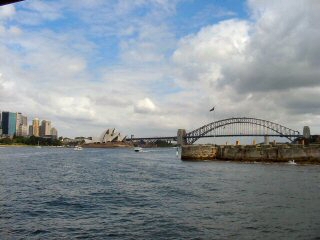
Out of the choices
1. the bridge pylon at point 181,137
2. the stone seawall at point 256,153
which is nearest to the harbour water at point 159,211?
the stone seawall at point 256,153

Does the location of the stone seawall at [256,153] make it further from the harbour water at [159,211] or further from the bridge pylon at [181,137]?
the bridge pylon at [181,137]

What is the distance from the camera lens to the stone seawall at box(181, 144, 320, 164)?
76812 millimetres

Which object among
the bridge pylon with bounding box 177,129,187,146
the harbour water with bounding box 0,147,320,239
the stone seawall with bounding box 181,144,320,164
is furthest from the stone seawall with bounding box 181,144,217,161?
the bridge pylon with bounding box 177,129,187,146

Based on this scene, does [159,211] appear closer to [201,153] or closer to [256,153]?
[256,153]

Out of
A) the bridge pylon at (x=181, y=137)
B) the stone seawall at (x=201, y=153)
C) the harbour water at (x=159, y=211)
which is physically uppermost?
the bridge pylon at (x=181, y=137)

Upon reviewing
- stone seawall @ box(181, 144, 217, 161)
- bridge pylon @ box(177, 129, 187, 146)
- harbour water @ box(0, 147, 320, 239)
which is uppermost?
bridge pylon @ box(177, 129, 187, 146)

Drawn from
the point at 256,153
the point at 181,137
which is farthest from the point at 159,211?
the point at 181,137

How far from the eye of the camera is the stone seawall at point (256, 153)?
76.8 metres

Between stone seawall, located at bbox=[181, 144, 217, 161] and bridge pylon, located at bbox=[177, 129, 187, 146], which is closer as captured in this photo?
stone seawall, located at bbox=[181, 144, 217, 161]

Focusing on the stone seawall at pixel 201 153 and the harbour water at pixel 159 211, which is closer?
the harbour water at pixel 159 211

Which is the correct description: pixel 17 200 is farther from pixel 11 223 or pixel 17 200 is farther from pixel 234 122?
pixel 234 122

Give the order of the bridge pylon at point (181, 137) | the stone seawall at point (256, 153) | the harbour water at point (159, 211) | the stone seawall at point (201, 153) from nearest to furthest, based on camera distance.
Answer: the harbour water at point (159, 211) → the stone seawall at point (256, 153) → the stone seawall at point (201, 153) → the bridge pylon at point (181, 137)

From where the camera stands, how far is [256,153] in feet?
277

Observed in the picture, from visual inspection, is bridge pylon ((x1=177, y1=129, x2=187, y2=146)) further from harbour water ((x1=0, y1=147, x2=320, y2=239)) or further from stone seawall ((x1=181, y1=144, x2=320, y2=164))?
harbour water ((x1=0, y1=147, x2=320, y2=239))
